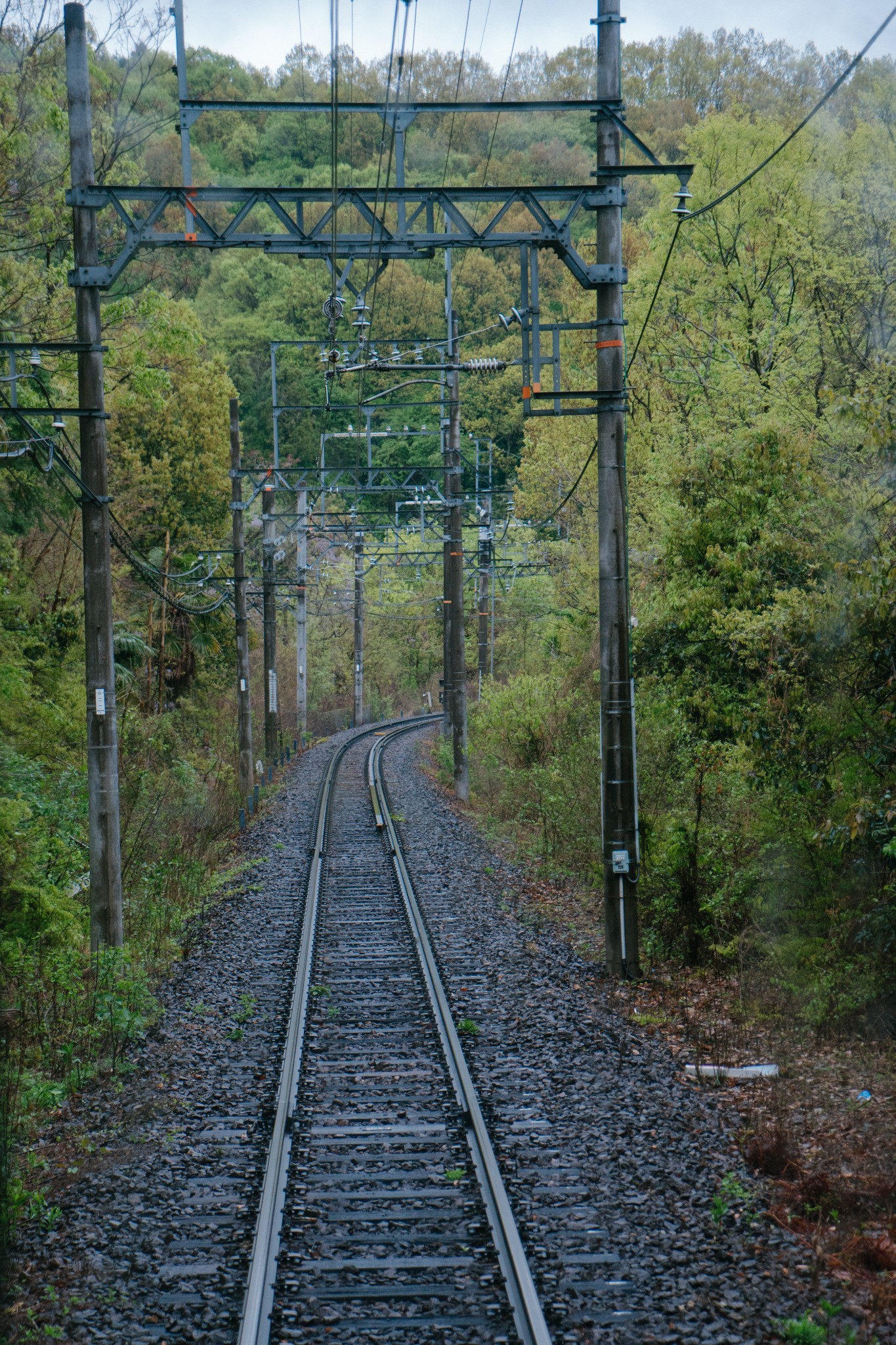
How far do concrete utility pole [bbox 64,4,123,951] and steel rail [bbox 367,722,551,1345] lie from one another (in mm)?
3342

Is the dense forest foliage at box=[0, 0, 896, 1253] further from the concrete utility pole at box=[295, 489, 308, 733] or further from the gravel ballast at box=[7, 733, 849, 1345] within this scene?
the concrete utility pole at box=[295, 489, 308, 733]

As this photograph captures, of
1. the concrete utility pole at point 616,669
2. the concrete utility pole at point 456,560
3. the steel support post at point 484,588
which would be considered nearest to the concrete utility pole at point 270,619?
the concrete utility pole at point 456,560

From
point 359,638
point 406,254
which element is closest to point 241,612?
point 406,254

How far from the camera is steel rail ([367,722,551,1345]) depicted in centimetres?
527

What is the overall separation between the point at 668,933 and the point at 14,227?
12478 mm

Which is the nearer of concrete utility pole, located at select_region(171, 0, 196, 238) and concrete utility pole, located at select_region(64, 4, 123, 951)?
concrete utility pole, located at select_region(171, 0, 196, 238)

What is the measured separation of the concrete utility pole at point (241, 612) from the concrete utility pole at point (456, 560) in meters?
4.61

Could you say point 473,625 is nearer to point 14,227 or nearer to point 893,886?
point 14,227

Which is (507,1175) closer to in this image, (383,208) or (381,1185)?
(381,1185)

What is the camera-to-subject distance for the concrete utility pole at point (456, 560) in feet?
81.9

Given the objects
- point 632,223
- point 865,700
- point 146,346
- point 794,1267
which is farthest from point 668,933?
point 632,223

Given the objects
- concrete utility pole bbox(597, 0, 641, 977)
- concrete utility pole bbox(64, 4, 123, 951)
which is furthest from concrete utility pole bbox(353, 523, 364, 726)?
concrete utility pole bbox(597, 0, 641, 977)

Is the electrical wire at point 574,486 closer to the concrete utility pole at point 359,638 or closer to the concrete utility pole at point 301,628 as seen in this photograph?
the concrete utility pole at point 301,628

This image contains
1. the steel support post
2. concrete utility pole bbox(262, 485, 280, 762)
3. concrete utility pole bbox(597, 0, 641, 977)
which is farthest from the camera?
the steel support post
